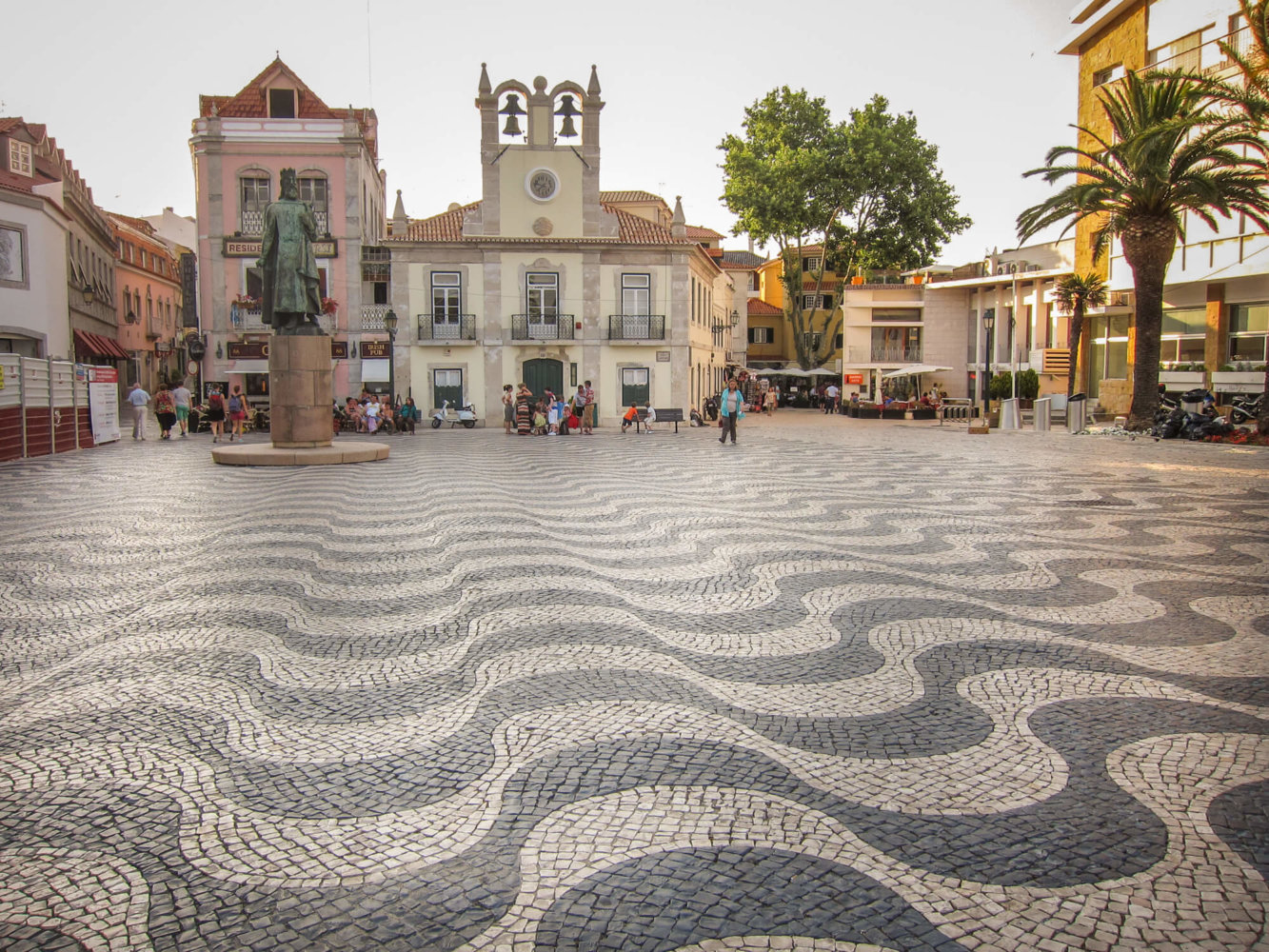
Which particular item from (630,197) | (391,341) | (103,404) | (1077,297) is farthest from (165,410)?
(630,197)

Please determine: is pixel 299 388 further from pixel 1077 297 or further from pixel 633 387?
pixel 1077 297

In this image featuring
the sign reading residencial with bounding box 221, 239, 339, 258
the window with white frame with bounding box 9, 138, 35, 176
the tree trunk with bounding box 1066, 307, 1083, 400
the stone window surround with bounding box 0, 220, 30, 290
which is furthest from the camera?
the sign reading residencial with bounding box 221, 239, 339, 258

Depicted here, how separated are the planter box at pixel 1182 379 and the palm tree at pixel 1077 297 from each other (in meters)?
3.24

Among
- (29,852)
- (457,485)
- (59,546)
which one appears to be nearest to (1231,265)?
(457,485)

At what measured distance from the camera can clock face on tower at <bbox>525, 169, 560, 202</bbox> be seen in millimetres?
36281

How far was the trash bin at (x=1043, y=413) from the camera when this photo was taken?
96.3 feet

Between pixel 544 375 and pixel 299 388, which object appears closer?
pixel 299 388

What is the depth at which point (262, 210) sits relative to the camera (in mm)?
35438

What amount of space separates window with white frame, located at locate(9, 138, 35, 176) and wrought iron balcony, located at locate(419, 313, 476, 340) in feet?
44.1

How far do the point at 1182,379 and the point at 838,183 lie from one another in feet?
77.1

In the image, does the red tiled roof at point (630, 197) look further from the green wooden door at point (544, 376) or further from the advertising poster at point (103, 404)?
the advertising poster at point (103, 404)

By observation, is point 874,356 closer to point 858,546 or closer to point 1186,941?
point 858,546

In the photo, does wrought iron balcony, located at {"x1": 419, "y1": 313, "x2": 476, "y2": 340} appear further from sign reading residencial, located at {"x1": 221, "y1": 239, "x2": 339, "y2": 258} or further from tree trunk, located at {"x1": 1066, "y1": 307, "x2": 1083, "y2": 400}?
tree trunk, located at {"x1": 1066, "y1": 307, "x2": 1083, "y2": 400}

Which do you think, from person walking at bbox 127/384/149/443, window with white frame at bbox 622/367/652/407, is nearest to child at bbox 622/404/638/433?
window with white frame at bbox 622/367/652/407
